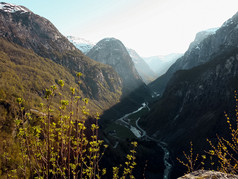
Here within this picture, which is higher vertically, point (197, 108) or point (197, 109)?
point (197, 108)

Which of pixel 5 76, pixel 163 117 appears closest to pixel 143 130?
pixel 163 117

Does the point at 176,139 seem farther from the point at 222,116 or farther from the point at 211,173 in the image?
the point at 211,173

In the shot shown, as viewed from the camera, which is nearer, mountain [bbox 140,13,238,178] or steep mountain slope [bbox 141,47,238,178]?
mountain [bbox 140,13,238,178]

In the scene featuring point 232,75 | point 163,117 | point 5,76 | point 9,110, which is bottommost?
point 163,117

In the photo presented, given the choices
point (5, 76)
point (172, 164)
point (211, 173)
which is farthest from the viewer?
point (5, 76)

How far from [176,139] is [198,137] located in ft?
60.9

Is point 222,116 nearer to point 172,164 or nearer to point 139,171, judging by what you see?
point 172,164

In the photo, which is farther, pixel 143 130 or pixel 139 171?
pixel 143 130

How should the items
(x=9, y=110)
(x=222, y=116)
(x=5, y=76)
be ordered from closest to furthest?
(x=9, y=110), (x=222, y=116), (x=5, y=76)

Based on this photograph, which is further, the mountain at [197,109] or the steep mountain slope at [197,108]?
the steep mountain slope at [197,108]

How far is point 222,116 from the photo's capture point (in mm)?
112250

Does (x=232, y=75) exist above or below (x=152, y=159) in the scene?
above

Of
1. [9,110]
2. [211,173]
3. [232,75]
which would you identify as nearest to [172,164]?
[232,75]

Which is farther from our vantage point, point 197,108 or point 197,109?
point 197,108
